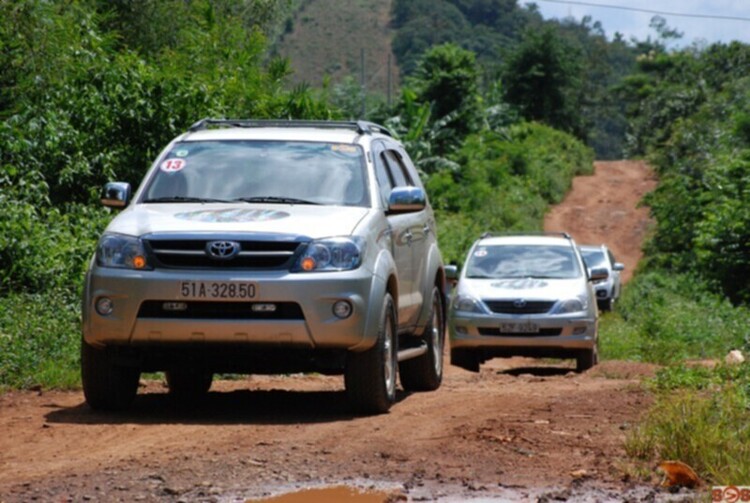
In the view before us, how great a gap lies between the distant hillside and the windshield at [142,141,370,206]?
9981 cm

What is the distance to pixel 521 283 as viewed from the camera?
657 inches

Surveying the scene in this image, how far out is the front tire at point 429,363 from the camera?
38.5ft

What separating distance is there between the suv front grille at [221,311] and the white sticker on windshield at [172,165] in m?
1.55

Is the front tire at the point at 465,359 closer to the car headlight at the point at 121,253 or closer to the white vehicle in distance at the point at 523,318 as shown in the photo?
the white vehicle in distance at the point at 523,318

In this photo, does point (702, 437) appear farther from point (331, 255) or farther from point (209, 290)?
point (209, 290)

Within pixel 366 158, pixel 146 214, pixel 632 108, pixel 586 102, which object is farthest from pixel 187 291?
pixel 586 102

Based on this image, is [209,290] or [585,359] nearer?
[209,290]

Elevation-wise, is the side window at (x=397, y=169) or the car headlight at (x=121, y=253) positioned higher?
the side window at (x=397, y=169)

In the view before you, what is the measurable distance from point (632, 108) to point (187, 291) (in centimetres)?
7479

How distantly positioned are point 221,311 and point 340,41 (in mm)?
113220

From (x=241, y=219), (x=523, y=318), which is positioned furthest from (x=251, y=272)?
(x=523, y=318)

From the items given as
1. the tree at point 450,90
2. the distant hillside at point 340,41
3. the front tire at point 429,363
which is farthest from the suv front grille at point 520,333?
the distant hillside at point 340,41

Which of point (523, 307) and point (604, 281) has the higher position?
point (523, 307)

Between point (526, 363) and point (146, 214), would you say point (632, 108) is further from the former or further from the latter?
point (146, 214)
